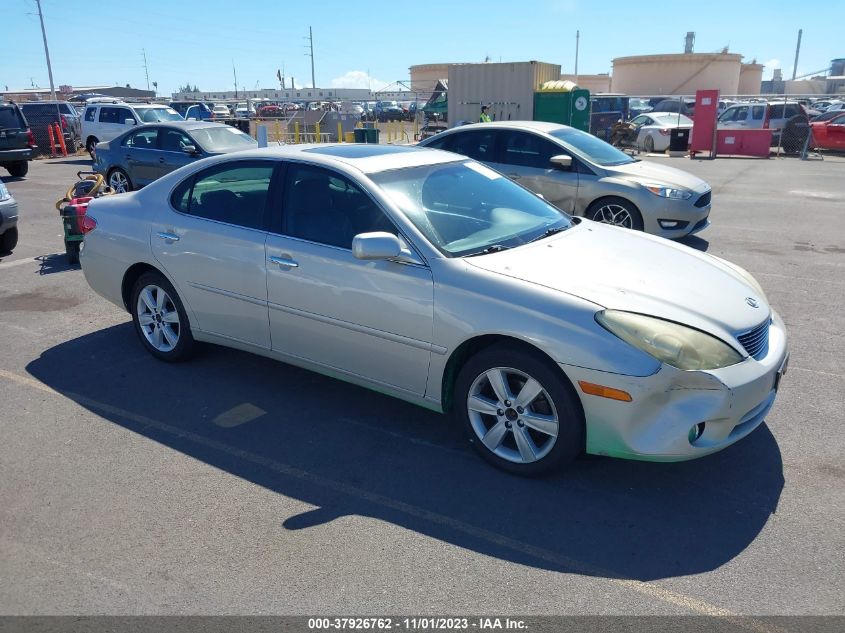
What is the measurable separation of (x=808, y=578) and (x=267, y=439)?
2.90 m

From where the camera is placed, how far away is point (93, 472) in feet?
12.7

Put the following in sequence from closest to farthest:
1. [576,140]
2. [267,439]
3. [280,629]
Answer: [280,629], [267,439], [576,140]

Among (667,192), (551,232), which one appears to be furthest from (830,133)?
(551,232)

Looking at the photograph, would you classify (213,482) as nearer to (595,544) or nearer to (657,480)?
(595,544)

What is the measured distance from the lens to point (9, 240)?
917 centimetres

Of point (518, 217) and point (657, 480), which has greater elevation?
point (518, 217)

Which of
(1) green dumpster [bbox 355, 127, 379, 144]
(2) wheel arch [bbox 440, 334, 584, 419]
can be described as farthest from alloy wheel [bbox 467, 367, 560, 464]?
(1) green dumpster [bbox 355, 127, 379, 144]

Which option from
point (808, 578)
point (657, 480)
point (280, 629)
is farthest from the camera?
point (657, 480)

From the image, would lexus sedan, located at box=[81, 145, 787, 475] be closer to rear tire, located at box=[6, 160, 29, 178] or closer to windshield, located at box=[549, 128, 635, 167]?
windshield, located at box=[549, 128, 635, 167]

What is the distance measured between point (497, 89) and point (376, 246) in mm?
20300

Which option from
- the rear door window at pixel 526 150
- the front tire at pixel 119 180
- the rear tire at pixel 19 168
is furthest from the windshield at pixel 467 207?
the rear tire at pixel 19 168

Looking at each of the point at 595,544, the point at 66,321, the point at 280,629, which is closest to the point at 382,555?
the point at 280,629

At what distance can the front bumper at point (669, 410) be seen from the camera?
131 inches

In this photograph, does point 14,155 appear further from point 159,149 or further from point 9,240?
point 9,240
